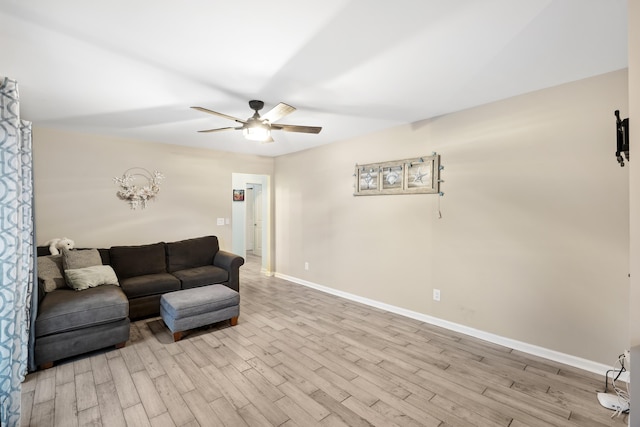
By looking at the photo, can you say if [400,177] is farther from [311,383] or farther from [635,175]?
[311,383]

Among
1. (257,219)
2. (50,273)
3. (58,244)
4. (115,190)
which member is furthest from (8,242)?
(257,219)

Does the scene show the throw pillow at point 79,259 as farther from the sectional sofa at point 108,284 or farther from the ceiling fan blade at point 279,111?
the ceiling fan blade at point 279,111

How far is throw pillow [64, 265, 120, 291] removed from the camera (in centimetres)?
303

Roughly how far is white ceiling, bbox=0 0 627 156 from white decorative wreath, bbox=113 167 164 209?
127 centimetres

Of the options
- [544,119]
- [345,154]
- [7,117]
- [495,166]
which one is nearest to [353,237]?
[345,154]

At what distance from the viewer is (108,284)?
322cm

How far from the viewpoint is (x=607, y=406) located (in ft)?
6.56

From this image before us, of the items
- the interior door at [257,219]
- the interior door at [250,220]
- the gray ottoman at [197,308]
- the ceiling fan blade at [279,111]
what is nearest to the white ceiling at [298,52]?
the ceiling fan blade at [279,111]

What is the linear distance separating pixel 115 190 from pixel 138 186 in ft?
1.00

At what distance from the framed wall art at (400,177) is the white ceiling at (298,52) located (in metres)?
0.68

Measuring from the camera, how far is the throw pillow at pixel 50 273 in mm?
2969

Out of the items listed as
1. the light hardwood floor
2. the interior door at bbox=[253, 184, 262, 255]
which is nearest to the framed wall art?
the light hardwood floor

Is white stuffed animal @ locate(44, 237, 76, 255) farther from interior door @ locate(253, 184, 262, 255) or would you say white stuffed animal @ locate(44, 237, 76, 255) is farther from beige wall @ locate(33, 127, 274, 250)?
interior door @ locate(253, 184, 262, 255)

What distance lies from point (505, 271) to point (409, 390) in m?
1.60
